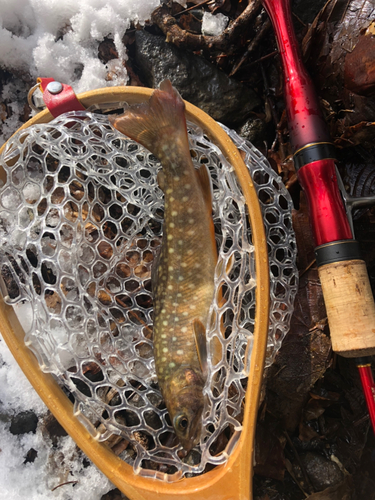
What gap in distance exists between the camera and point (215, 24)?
2.35 meters

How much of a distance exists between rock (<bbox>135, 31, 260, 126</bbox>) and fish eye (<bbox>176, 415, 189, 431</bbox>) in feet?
6.26

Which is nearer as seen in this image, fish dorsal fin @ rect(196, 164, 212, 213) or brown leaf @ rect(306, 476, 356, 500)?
fish dorsal fin @ rect(196, 164, 212, 213)

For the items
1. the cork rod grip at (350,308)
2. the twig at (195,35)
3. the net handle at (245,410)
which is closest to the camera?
the net handle at (245,410)

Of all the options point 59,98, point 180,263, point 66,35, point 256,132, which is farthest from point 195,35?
point 180,263

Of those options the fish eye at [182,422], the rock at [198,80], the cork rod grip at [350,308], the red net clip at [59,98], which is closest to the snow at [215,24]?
the rock at [198,80]

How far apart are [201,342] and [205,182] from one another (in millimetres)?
850

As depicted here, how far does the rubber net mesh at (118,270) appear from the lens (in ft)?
5.83

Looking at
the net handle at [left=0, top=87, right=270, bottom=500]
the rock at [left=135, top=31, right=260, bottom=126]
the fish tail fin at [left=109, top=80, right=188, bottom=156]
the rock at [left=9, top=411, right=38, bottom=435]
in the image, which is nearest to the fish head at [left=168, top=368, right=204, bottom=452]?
the net handle at [left=0, top=87, right=270, bottom=500]

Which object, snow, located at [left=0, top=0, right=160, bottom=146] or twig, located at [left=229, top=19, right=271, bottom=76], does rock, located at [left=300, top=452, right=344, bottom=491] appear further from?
snow, located at [left=0, top=0, right=160, bottom=146]

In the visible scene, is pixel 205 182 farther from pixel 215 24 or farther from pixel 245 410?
pixel 215 24

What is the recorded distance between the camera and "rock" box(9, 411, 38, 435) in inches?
91.5

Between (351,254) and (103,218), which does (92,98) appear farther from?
(351,254)

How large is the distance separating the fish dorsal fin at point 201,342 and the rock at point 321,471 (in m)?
1.02

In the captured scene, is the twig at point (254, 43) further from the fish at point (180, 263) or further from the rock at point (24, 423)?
the rock at point (24, 423)
